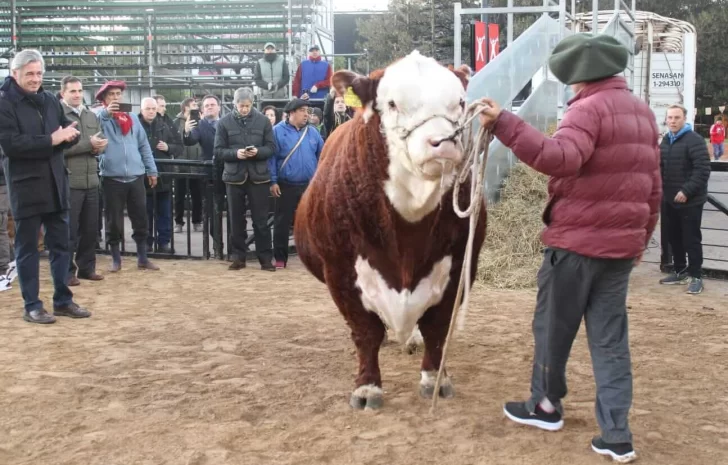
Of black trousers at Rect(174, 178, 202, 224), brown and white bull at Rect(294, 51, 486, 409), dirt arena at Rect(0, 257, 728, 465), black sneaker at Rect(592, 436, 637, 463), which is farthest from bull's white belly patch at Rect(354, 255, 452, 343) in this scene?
black trousers at Rect(174, 178, 202, 224)

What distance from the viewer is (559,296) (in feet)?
11.4

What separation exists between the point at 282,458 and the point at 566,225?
1594mm

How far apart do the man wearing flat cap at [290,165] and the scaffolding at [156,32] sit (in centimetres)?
843

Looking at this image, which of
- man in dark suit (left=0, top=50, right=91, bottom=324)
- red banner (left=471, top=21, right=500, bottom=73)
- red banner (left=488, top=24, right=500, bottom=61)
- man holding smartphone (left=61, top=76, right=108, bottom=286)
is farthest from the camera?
red banner (left=488, top=24, right=500, bottom=61)

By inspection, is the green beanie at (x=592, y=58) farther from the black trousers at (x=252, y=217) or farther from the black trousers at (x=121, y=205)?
the black trousers at (x=121, y=205)

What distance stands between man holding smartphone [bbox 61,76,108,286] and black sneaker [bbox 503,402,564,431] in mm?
4885

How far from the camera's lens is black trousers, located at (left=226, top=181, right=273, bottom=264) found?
8281 mm

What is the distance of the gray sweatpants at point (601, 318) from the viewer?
3.38m

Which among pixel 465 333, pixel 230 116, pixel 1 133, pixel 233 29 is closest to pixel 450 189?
pixel 465 333

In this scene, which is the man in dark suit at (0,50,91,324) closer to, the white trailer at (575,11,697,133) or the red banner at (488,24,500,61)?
the red banner at (488,24,500,61)

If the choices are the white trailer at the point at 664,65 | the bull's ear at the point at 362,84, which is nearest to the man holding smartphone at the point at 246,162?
the bull's ear at the point at 362,84

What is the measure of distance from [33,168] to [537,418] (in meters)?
3.98

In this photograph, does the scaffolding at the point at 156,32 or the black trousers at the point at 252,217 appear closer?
the black trousers at the point at 252,217

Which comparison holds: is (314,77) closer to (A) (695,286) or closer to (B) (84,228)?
(B) (84,228)
